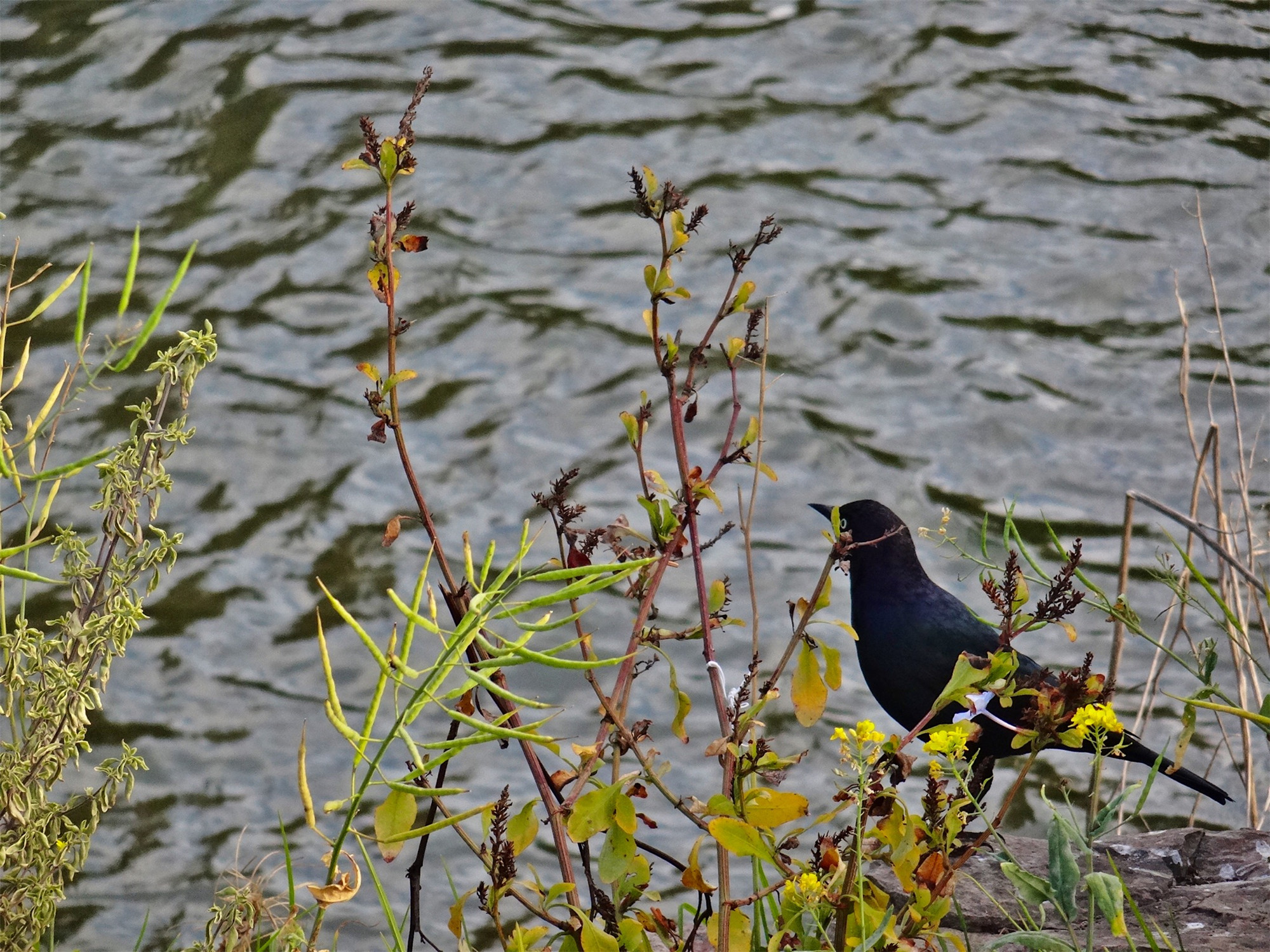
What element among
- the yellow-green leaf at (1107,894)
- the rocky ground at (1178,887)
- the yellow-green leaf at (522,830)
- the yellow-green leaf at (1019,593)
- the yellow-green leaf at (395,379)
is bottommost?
the rocky ground at (1178,887)

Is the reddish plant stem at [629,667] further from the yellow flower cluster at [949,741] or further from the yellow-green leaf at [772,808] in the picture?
the yellow flower cluster at [949,741]

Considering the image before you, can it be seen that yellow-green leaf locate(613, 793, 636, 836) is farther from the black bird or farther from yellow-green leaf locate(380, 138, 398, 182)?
the black bird

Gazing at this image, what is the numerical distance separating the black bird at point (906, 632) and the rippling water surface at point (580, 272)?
196 cm

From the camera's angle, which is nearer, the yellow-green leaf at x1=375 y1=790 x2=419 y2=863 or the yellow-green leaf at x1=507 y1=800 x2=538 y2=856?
the yellow-green leaf at x1=375 y1=790 x2=419 y2=863

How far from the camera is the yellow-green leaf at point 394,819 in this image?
184cm

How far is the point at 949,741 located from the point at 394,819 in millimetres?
695

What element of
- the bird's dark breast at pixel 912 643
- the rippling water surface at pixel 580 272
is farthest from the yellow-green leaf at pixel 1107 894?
the rippling water surface at pixel 580 272

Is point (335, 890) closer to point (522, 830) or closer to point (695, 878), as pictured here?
point (522, 830)

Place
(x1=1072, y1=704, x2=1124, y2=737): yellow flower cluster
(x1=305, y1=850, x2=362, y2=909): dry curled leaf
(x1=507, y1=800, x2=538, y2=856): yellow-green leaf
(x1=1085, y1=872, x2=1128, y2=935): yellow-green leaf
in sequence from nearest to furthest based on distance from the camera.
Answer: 1. (x1=1085, y1=872, x2=1128, y2=935): yellow-green leaf
2. (x1=1072, y1=704, x2=1124, y2=737): yellow flower cluster
3. (x1=305, y1=850, x2=362, y2=909): dry curled leaf
4. (x1=507, y1=800, x2=538, y2=856): yellow-green leaf

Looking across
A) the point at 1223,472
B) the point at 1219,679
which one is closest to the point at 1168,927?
the point at 1219,679

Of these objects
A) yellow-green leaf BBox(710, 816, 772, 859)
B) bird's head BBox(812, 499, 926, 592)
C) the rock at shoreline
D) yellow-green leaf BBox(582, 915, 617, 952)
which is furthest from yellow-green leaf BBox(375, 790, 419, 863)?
bird's head BBox(812, 499, 926, 592)

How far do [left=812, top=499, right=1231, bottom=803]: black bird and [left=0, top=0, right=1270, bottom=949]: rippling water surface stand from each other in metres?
1.96

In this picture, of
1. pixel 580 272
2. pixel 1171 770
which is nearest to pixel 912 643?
pixel 1171 770

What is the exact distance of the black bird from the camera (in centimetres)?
295
